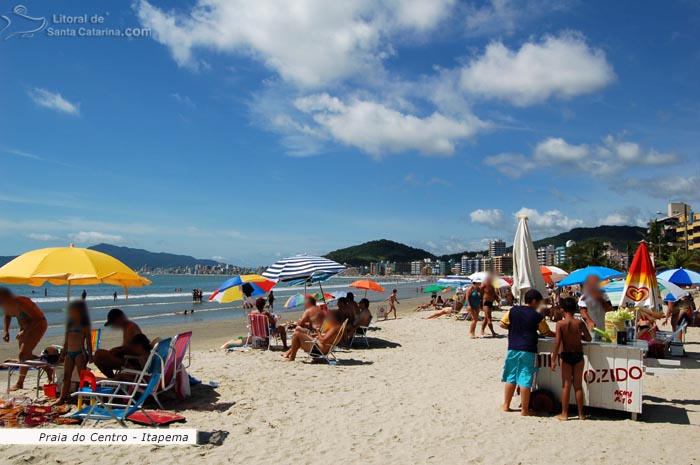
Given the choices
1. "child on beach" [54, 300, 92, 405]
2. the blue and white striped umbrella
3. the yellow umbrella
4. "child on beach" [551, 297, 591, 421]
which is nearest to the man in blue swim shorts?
"child on beach" [551, 297, 591, 421]

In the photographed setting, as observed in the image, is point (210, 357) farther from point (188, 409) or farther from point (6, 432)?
point (6, 432)

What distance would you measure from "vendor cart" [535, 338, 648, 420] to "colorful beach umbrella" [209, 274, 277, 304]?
8101 millimetres

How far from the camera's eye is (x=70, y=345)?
578 centimetres

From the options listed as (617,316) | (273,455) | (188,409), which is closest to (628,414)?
(617,316)

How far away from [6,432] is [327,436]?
3.00 meters

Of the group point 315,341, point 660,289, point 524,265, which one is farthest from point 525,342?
point 660,289

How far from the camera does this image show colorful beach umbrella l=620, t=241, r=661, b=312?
7.76m

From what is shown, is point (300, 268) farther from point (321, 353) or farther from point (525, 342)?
point (525, 342)

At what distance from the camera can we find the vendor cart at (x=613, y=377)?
Result: 540cm

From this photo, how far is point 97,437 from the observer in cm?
466

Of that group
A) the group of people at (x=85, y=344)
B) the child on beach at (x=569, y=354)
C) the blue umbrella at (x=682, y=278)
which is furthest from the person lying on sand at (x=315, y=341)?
the blue umbrella at (x=682, y=278)

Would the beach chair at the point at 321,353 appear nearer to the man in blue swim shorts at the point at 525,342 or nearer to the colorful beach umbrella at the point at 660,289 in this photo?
the man in blue swim shorts at the point at 525,342

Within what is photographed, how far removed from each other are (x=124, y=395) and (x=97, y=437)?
0.70 metres

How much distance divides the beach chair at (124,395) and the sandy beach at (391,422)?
1.73 feet
